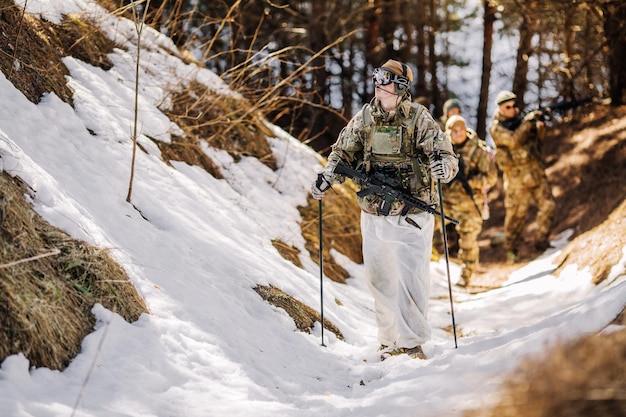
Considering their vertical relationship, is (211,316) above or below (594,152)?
above

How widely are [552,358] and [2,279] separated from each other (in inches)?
109

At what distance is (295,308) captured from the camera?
6.26 meters

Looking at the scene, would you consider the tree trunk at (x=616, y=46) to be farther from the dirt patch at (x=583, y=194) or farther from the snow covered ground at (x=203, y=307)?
the snow covered ground at (x=203, y=307)

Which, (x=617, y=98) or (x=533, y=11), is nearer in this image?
(x=533, y=11)

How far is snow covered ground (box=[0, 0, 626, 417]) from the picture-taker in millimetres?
3801

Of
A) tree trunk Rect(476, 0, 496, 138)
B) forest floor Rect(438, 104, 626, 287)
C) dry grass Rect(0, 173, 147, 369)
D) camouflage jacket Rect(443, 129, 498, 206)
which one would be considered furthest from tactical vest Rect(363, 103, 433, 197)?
tree trunk Rect(476, 0, 496, 138)

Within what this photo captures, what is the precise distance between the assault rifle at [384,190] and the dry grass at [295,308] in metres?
1.14

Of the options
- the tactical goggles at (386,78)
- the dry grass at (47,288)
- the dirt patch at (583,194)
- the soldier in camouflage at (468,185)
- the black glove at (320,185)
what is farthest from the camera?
the soldier in camouflage at (468,185)

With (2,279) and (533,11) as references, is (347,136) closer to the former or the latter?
(2,279)

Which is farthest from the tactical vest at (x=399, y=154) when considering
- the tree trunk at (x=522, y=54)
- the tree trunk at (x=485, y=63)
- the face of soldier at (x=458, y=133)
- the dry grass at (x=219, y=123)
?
the tree trunk at (x=522, y=54)

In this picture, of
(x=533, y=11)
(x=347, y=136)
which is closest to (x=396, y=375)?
(x=347, y=136)

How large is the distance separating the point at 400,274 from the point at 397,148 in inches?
42.2

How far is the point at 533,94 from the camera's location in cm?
2545

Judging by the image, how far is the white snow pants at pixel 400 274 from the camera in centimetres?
594
